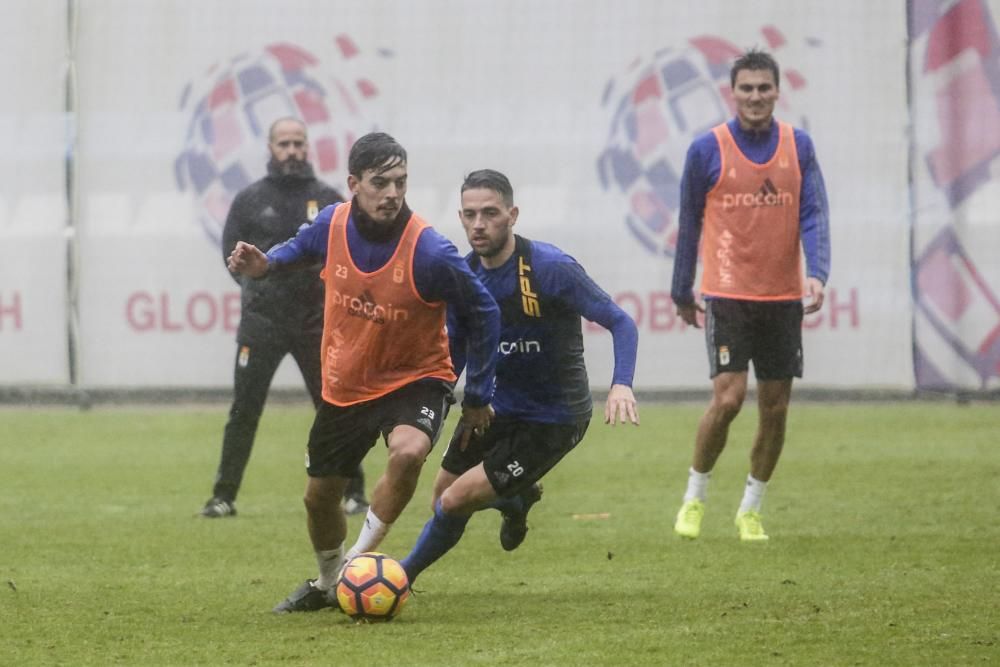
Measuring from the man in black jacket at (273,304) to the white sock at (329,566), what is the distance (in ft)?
11.3

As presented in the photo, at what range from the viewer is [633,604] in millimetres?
7789

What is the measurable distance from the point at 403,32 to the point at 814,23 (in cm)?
377

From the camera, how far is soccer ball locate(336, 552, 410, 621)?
7.35 meters

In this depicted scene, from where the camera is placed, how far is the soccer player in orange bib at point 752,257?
977 cm

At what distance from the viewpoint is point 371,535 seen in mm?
7766

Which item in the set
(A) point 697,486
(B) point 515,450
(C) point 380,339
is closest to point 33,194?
(A) point 697,486

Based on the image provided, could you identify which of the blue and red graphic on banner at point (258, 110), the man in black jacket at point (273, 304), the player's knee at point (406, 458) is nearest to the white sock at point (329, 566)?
the player's knee at point (406, 458)

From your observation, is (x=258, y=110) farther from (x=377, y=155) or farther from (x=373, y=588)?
(x=373, y=588)

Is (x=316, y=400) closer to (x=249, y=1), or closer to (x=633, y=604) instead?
(x=633, y=604)

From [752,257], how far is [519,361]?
216 centimetres

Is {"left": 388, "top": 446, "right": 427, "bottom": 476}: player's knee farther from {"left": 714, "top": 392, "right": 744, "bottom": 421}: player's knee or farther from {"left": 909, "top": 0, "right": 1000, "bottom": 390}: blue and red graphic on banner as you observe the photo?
{"left": 909, "top": 0, "right": 1000, "bottom": 390}: blue and red graphic on banner

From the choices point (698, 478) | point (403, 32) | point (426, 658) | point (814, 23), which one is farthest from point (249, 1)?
point (426, 658)

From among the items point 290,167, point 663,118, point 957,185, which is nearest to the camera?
point 290,167

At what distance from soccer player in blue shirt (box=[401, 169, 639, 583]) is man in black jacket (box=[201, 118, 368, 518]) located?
3232 mm
